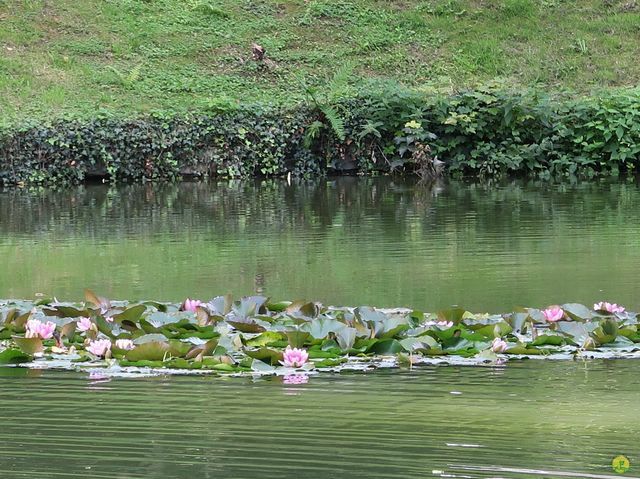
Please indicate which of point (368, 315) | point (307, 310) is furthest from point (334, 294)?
point (368, 315)

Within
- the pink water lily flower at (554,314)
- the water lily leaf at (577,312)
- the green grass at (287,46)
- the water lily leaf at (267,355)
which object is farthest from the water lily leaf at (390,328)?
the green grass at (287,46)

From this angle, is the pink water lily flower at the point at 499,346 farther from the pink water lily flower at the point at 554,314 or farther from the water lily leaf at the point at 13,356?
the water lily leaf at the point at 13,356

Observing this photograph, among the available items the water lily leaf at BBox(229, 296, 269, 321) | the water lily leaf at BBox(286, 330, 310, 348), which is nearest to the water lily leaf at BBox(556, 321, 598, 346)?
the water lily leaf at BBox(286, 330, 310, 348)

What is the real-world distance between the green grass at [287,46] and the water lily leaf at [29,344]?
12610 mm

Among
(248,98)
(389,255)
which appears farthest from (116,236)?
(248,98)

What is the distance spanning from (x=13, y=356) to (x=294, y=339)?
1.29m

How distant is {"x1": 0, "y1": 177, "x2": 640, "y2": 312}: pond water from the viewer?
869cm

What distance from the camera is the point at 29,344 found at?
5.92 m

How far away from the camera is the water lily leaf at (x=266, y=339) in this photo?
6.14 m

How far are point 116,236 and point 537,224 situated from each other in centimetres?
393

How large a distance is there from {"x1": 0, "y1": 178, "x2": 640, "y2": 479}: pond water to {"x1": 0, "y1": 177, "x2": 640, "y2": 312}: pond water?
1.3 inches

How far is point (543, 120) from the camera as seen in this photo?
17766 mm

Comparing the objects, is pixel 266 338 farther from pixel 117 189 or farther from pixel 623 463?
pixel 117 189

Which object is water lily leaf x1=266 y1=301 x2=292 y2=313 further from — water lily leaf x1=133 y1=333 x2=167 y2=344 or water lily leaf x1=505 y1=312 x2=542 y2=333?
water lily leaf x1=505 y1=312 x2=542 y2=333
